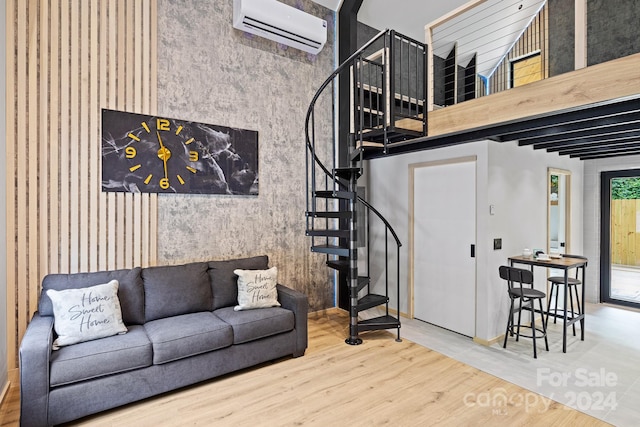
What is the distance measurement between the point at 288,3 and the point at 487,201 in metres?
3.51

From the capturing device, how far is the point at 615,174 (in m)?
5.20

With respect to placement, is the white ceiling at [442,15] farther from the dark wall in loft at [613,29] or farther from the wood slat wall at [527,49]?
the dark wall in loft at [613,29]

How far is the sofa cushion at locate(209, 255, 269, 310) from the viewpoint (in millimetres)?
3418

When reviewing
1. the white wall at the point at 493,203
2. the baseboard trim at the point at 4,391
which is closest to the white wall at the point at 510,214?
the white wall at the point at 493,203

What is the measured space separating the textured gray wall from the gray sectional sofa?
1.57 feet

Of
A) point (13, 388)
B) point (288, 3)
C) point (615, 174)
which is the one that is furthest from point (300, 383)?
point (615, 174)

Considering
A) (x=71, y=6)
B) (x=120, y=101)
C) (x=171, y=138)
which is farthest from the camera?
(x=171, y=138)

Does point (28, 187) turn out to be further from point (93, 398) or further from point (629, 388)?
point (629, 388)

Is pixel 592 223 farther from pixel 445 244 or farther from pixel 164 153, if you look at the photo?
pixel 164 153

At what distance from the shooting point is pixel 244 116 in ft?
13.3

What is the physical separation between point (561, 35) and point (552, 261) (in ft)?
12.1

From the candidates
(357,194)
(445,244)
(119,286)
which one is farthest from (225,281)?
(445,244)

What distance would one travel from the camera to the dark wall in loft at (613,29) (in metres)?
4.33

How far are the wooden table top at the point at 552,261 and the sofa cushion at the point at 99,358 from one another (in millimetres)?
3853
